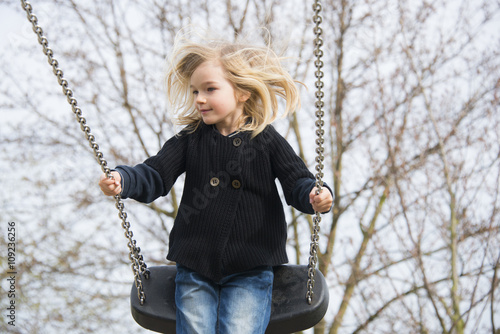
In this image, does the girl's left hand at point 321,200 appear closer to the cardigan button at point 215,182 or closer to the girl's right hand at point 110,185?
the cardigan button at point 215,182

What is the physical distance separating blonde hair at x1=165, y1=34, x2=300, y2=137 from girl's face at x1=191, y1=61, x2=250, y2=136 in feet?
0.11

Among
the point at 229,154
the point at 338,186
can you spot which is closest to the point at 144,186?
the point at 229,154

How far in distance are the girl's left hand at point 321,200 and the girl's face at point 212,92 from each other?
1.66 feet

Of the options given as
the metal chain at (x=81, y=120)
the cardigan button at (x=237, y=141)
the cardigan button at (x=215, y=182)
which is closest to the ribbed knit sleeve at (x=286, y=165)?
the cardigan button at (x=237, y=141)

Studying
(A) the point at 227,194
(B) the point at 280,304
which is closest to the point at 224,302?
(B) the point at 280,304

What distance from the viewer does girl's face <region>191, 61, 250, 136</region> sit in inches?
84.9

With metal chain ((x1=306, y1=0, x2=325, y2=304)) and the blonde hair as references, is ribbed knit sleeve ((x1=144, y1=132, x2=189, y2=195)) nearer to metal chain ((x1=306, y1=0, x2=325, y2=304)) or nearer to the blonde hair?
the blonde hair

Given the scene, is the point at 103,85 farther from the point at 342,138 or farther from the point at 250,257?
the point at 250,257

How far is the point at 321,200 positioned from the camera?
1.94m

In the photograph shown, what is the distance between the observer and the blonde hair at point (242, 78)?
2227 millimetres

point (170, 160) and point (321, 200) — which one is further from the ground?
point (170, 160)

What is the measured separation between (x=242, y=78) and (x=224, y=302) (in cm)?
88

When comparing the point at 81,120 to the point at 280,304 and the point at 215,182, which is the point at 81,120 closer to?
the point at 215,182

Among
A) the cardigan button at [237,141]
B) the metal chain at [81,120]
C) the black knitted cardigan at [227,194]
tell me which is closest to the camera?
the metal chain at [81,120]
